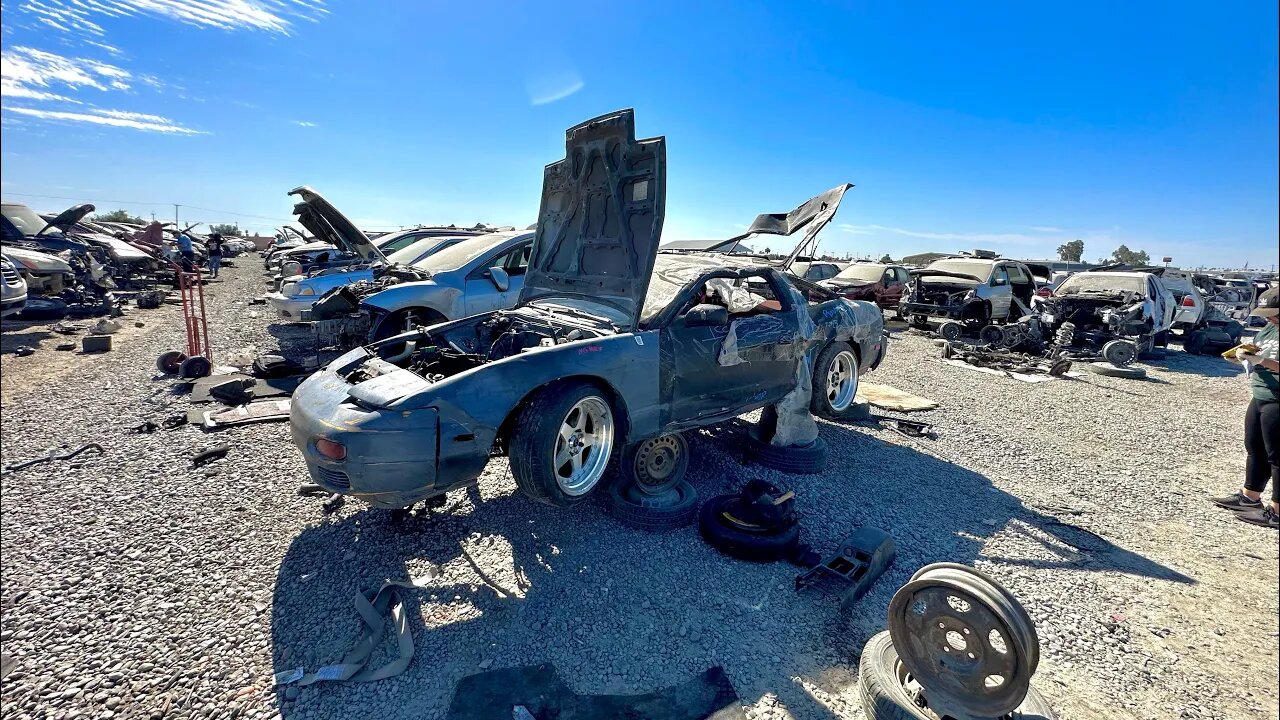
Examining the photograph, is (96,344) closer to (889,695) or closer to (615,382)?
(615,382)

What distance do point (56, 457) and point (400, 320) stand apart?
3.10m

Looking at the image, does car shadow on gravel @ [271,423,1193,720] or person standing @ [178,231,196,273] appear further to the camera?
person standing @ [178,231,196,273]

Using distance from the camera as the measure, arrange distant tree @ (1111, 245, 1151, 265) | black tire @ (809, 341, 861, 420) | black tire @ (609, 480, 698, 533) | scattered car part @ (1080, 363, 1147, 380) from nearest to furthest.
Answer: black tire @ (609, 480, 698, 533)
black tire @ (809, 341, 861, 420)
scattered car part @ (1080, 363, 1147, 380)
distant tree @ (1111, 245, 1151, 265)

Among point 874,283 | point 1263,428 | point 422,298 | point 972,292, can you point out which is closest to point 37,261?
point 422,298

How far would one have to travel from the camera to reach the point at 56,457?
4.30 metres

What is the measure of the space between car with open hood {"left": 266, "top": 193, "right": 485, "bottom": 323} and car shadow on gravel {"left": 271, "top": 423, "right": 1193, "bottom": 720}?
4.66 meters

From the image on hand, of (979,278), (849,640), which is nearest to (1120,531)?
(849,640)

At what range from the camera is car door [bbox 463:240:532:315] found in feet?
23.0

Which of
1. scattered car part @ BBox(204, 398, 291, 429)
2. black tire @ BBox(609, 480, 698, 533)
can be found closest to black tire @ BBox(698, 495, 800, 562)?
black tire @ BBox(609, 480, 698, 533)

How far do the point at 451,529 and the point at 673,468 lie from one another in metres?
1.50

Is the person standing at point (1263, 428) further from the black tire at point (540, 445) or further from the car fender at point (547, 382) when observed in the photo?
the black tire at point (540, 445)

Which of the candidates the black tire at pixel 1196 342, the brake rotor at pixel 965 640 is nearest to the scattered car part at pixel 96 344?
the brake rotor at pixel 965 640

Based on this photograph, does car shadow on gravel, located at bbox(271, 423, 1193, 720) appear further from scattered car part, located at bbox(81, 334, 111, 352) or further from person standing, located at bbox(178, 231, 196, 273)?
person standing, located at bbox(178, 231, 196, 273)

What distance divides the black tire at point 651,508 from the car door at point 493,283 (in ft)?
12.8
